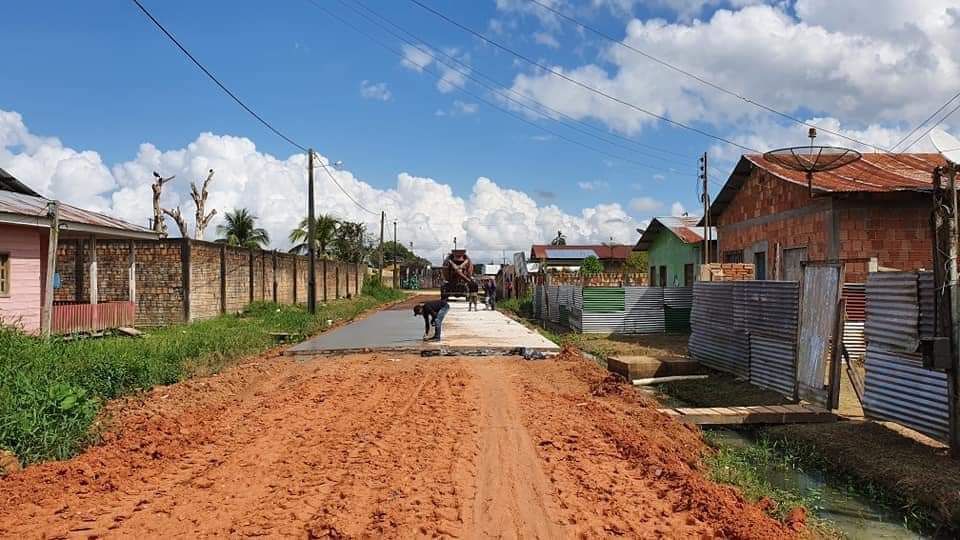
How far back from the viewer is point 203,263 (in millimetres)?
22672

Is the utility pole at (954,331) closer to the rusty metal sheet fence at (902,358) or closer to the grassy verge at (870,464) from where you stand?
the rusty metal sheet fence at (902,358)

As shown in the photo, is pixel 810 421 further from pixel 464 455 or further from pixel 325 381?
pixel 325 381

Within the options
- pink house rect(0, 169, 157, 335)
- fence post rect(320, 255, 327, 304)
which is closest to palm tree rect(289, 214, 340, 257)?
fence post rect(320, 255, 327, 304)

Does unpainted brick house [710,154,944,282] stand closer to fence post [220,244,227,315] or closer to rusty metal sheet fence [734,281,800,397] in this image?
rusty metal sheet fence [734,281,800,397]

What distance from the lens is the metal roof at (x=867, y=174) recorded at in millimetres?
14695

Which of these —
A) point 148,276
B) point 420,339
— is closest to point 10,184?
point 148,276

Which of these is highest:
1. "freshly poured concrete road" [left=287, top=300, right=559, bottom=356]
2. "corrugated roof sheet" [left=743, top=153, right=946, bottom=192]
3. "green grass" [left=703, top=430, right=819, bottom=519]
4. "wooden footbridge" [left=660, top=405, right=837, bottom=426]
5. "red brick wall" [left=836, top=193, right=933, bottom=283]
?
"corrugated roof sheet" [left=743, top=153, right=946, bottom=192]

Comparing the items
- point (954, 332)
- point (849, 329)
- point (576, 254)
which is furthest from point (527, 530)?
point (576, 254)

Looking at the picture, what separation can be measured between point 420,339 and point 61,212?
8.55 metres

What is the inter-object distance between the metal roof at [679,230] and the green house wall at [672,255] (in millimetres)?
220

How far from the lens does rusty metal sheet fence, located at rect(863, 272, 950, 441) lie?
6.86m

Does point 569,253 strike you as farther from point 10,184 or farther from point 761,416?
point 761,416

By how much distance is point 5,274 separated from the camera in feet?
48.4

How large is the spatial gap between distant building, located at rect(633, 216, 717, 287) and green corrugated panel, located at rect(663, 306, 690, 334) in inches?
194
